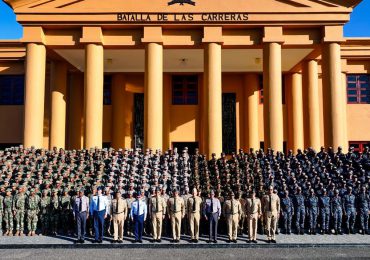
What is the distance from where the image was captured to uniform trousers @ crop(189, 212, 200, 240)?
13134 mm

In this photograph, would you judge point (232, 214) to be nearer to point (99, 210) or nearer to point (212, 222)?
point (212, 222)

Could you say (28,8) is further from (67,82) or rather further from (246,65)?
(246,65)

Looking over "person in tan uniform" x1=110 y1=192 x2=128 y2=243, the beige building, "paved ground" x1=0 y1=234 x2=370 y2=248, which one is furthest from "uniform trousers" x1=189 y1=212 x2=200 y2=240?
the beige building

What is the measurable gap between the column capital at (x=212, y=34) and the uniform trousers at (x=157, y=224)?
1152 cm

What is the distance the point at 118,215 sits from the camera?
13.1m

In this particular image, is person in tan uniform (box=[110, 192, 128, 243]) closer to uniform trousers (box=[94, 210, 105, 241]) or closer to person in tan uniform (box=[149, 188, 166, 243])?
uniform trousers (box=[94, 210, 105, 241])

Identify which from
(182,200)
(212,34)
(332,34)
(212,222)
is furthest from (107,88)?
(212,222)

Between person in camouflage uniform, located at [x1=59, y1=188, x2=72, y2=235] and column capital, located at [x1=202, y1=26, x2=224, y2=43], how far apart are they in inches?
457

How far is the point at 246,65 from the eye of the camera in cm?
2734

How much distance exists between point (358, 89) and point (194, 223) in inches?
788

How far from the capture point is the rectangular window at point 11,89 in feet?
92.2

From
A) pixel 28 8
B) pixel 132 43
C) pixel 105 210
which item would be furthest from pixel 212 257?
pixel 28 8

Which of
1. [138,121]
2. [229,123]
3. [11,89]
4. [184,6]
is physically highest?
[184,6]

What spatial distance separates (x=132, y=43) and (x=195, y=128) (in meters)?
8.47
